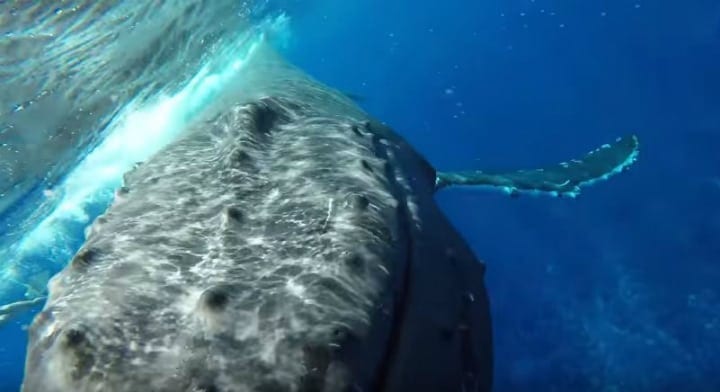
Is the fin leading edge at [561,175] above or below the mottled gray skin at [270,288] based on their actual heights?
below

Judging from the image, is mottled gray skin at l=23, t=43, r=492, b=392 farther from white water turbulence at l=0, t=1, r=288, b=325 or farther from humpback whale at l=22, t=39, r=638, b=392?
white water turbulence at l=0, t=1, r=288, b=325

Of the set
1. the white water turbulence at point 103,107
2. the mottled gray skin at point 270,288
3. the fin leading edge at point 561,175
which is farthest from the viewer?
the white water turbulence at point 103,107

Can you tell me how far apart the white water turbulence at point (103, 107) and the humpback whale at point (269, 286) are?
523cm

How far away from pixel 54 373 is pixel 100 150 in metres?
20.1

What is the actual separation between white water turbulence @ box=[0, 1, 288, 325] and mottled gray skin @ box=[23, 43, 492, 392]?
536 centimetres

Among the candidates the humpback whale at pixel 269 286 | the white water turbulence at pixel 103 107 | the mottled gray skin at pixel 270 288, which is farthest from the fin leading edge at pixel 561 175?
the white water turbulence at pixel 103 107

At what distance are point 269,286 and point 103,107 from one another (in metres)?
16.6

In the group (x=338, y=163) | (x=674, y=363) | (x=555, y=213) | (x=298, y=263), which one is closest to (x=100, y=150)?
(x=338, y=163)

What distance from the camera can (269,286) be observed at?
4.11 meters

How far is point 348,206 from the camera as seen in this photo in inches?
197

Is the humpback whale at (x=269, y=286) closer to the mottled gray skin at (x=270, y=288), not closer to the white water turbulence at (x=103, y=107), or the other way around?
the mottled gray skin at (x=270, y=288)

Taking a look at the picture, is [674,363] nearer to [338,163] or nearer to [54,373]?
[338,163]

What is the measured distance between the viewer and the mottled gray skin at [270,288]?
11.7ft

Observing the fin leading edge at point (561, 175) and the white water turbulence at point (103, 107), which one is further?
the white water turbulence at point (103, 107)
